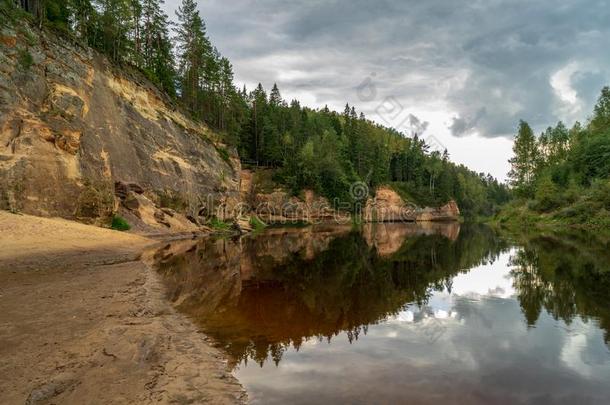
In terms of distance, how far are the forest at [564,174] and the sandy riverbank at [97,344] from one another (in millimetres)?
51990

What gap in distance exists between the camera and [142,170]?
3919cm

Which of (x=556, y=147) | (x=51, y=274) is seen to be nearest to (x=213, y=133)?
(x=51, y=274)

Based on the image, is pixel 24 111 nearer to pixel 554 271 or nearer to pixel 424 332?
pixel 424 332

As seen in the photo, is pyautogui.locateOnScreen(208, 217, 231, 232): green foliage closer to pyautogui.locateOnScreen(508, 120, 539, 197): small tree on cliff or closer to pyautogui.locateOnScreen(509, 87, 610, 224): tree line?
pyautogui.locateOnScreen(509, 87, 610, 224): tree line

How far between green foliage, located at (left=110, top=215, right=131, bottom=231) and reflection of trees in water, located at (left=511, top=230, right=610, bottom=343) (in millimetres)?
26715

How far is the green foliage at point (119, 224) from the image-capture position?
94.4 feet

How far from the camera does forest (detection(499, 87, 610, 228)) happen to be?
160 feet

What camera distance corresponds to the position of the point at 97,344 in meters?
7.29

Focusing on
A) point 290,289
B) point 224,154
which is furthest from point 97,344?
point 224,154

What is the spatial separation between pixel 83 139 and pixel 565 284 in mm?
32903

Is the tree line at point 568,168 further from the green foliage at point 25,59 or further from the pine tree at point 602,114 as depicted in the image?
the green foliage at point 25,59

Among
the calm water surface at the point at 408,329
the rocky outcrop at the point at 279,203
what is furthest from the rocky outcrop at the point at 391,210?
the calm water surface at the point at 408,329

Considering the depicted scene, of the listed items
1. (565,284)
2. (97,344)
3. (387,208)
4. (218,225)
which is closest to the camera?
(97,344)

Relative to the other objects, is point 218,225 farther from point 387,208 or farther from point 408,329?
point 387,208
